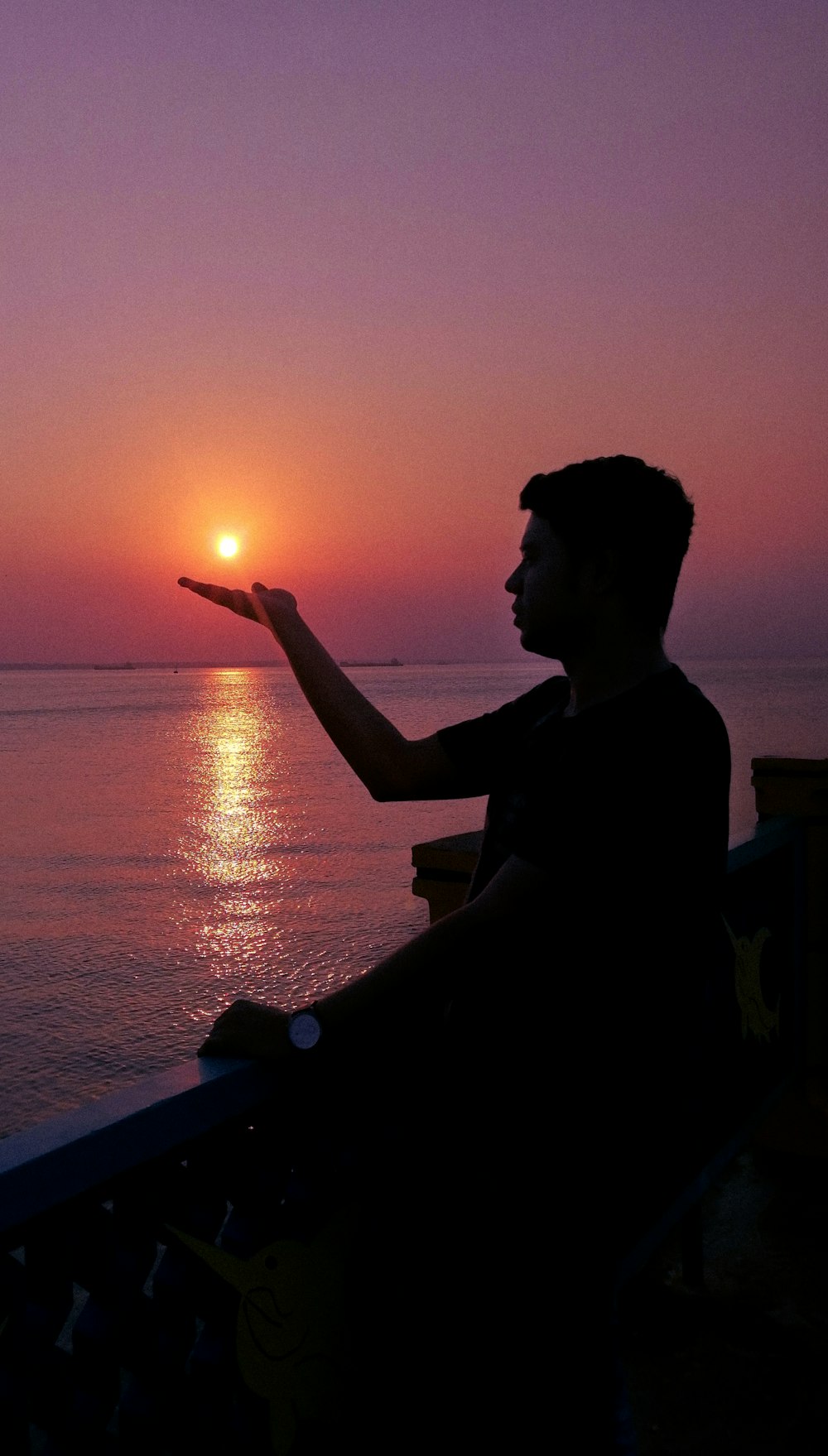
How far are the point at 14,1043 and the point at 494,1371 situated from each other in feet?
19.3

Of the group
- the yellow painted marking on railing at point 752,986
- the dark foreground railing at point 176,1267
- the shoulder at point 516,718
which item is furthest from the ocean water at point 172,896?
the dark foreground railing at point 176,1267

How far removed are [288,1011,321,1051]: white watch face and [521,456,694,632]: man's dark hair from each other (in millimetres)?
837

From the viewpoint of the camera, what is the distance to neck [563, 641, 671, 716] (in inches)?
68.3

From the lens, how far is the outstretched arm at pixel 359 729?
2064 mm

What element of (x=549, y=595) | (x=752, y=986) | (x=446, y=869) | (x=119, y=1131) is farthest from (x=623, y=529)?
(x=752, y=986)

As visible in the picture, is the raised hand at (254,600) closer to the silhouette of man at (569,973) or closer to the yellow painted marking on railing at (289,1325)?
the silhouette of man at (569,973)

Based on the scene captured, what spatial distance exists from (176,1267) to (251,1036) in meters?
0.34

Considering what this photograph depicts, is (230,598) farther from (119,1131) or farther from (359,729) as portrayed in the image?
(119,1131)

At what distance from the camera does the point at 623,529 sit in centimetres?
175

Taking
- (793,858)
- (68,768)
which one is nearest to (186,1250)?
(793,858)

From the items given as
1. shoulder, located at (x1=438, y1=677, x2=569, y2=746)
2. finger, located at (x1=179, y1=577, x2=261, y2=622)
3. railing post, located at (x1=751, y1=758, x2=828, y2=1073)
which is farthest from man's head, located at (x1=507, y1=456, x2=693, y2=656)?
railing post, located at (x1=751, y1=758, x2=828, y2=1073)

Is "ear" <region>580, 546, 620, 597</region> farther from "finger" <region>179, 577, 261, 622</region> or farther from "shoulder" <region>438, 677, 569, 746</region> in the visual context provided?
"finger" <region>179, 577, 261, 622</region>

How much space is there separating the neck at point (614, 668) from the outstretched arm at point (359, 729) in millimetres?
386

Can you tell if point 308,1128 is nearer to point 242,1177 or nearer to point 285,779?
point 242,1177
